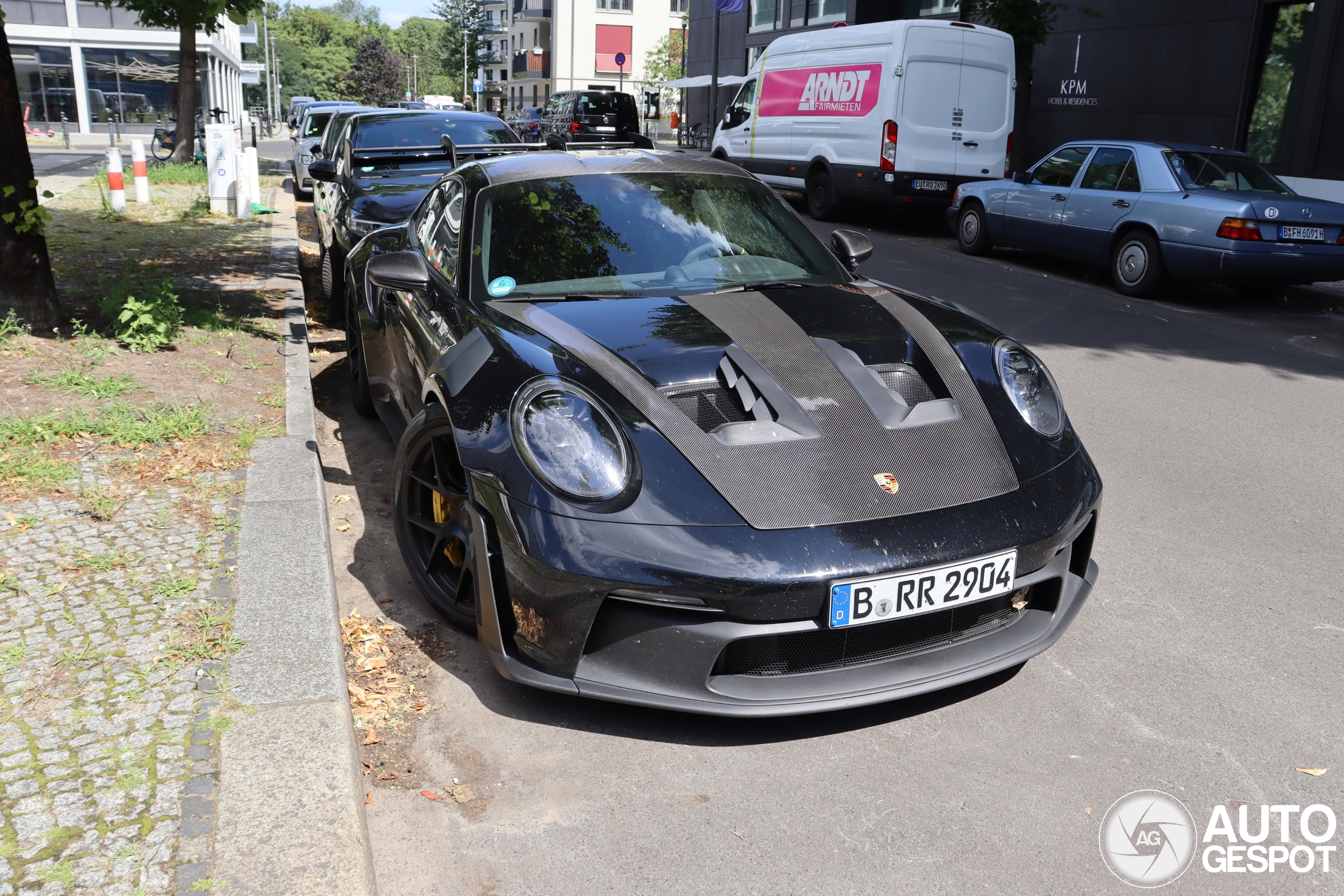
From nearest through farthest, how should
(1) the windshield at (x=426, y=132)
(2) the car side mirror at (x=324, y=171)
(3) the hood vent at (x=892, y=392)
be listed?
(3) the hood vent at (x=892, y=392)
(2) the car side mirror at (x=324, y=171)
(1) the windshield at (x=426, y=132)

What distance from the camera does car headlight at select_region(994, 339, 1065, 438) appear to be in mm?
3402

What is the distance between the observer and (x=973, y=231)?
13195mm

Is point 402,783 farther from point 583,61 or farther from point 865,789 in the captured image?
point 583,61

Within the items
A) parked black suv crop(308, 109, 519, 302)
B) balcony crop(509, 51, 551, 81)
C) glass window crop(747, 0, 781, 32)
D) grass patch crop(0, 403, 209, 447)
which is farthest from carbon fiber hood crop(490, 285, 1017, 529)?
balcony crop(509, 51, 551, 81)

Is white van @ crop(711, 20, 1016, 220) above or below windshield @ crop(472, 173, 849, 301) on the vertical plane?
above

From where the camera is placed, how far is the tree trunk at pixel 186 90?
877 inches

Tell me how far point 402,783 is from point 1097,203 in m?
10.3

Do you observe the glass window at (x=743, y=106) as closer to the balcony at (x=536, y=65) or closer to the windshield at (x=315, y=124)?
the windshield at (x=315, y=124)

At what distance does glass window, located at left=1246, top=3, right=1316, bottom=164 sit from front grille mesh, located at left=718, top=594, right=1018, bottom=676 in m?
16.0

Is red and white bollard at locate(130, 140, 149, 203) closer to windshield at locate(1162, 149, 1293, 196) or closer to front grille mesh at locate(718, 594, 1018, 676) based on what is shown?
windshield at locate(1162, 149, 1293, 196)

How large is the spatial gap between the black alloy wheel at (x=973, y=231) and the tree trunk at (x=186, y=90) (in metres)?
16.6

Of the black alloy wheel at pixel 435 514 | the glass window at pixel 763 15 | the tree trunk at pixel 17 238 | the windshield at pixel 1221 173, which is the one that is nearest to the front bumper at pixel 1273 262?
the windshield at pixel 1221 173

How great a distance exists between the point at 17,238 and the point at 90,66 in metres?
42.2

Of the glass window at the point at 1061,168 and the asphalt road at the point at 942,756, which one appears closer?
the asphalt road at the point at 942,756
